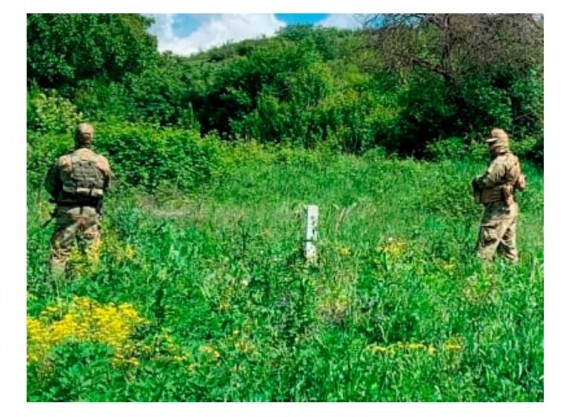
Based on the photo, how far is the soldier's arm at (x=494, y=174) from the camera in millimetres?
9977

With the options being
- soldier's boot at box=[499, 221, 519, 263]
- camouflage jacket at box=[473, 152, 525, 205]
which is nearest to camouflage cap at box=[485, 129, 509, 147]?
camouflage jacket at box=[473, 152, 525, 205]

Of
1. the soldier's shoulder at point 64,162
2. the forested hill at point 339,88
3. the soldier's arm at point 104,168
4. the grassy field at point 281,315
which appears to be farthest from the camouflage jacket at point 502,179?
the forested hill at point 339,88

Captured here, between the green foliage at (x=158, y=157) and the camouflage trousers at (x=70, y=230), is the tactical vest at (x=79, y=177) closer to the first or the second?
the camouflage trousers at (x=70, y=230)

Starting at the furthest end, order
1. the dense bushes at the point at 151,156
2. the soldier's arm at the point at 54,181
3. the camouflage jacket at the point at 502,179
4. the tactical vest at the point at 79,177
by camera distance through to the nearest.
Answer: the dense bushes at the point at 151,156
the camouflage jacket at the point at 502,179
the soldier's arm at the point at 54,181
the tactical vest at the point at 79,177

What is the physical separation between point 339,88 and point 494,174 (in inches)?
708

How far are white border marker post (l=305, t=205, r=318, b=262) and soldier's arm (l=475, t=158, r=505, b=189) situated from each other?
5.83 feet

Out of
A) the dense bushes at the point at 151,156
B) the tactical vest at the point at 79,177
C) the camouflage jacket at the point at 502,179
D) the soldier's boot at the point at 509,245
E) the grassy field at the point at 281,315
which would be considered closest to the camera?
the grassy field at the point at 281,315

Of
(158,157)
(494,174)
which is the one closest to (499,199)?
(494,174)

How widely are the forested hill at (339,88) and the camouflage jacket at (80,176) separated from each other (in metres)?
10.6

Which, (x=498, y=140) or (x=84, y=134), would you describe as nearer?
(x=84, y=134)

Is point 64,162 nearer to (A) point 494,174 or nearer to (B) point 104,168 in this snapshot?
(B) point 104,168

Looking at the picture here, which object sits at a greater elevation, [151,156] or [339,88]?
[339,88]

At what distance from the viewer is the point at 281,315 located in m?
7.70

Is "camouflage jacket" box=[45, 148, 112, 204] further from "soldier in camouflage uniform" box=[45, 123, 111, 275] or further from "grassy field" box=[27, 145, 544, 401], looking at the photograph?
"grassy field" box=[27, 145, 544, 401]
